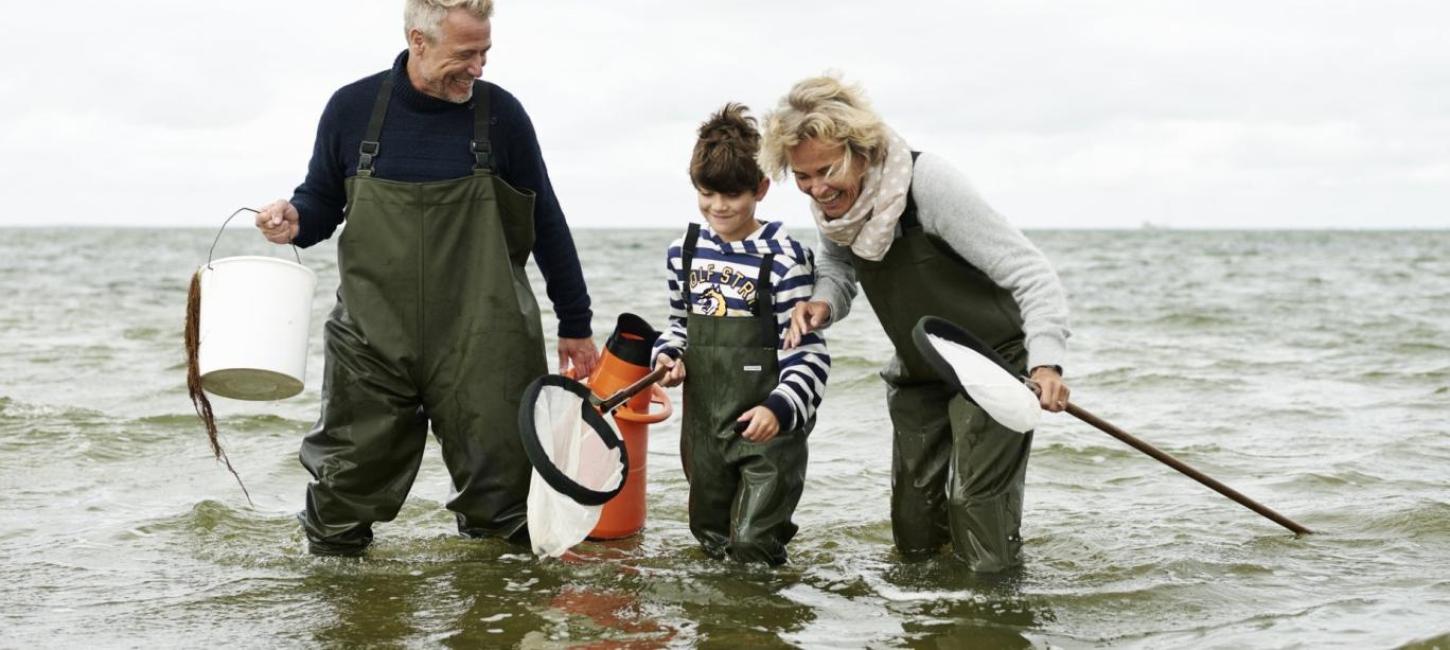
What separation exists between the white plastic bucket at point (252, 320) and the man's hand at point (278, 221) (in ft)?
0.27

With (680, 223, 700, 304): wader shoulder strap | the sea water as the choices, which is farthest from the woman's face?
the sea water

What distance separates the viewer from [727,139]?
429 centimetres

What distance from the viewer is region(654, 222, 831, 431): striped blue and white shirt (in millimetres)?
4363

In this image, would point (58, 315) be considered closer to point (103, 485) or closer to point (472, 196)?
point (103, 485)

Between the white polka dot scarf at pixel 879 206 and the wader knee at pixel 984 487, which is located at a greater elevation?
the white polka dot scarf at pixel 879 206

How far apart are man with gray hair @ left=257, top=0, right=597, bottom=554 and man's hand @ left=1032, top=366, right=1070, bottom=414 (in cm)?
165

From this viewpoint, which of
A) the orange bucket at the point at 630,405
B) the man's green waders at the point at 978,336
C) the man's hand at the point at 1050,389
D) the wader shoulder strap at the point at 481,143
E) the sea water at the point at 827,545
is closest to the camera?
the man's hand at the point at 1050,389

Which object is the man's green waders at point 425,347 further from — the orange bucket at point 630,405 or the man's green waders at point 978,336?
the man's green waders at point 978,336

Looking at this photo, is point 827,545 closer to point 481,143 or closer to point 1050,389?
point 1050,389

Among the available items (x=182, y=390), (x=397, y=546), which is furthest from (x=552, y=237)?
(x=182, y=390)

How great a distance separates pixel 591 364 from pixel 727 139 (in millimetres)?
1071

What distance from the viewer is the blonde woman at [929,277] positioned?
399cm

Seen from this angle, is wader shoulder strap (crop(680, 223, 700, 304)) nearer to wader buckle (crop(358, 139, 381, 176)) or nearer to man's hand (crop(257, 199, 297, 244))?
wader buckle (crop(358, 139, 381, 176))

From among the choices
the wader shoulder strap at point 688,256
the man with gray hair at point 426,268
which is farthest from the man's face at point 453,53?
the wader shoulder strap at point 688,256
